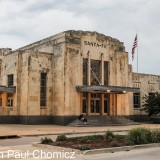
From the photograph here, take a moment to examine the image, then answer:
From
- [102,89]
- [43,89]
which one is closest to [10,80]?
[43,89]

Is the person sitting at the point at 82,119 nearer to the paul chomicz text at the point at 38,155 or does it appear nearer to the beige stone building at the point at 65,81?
the beige stone building at the point at 65,81

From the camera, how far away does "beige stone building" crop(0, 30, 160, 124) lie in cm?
3978

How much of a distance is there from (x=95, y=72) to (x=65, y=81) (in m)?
5.08

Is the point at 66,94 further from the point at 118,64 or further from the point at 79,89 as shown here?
the point at 118,64

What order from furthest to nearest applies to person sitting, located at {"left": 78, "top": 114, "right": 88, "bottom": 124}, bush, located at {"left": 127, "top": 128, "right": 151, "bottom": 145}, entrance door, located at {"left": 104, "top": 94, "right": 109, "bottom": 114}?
entrance door, located at {"left": 104, "top": 94, "right": 109, "bottom": 114} → person sitting, located at {"left": 78, "top": 114, "right": 88, "bottom": 124} → bush, located at {"left": 127, "top": 128, "right": 151, "bottom": 145}

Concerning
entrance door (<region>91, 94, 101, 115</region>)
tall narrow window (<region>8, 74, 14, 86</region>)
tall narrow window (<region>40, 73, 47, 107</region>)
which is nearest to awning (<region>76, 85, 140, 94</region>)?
entrance door (<region>91, 94, 101, 115</region>)

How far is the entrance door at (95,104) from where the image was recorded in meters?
42.2

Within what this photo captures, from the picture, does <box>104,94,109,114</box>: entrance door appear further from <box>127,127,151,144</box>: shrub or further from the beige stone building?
<box>127,127,151,144</box>: shrub

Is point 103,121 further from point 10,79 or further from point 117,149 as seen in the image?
point 117,149

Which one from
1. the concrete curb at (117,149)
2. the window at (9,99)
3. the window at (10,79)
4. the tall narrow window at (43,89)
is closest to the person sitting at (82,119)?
the tall narrow window at (43,89)

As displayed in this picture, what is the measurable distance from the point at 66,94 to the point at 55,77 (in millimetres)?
2989

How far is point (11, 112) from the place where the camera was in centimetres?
4069

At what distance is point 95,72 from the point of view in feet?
141

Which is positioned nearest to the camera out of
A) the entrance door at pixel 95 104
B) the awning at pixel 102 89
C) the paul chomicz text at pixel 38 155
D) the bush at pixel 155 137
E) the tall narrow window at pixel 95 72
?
the paul chomicz text at pixel 38 155
